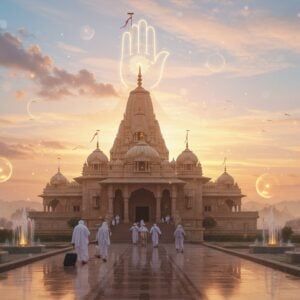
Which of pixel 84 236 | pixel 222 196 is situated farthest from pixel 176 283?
pixel 222 196

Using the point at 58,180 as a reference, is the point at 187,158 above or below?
above

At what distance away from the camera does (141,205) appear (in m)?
74.2

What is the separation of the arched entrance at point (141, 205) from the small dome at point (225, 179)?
19.2m

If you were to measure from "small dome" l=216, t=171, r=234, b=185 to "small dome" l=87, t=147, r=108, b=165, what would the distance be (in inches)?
707

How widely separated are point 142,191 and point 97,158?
26.7 ft

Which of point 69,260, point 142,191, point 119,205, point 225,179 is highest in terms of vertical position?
point 225,179

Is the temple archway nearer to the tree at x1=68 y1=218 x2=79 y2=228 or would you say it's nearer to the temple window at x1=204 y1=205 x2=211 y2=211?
the tree at x1=68 y1=218 x2=79 y2=228

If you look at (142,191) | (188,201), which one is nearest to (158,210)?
(142,191)

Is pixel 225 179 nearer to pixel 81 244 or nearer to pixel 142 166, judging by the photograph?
pixel 142 166

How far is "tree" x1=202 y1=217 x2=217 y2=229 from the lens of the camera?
7794 cm

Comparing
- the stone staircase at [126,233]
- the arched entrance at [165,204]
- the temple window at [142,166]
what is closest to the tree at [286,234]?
the stone staircase at [126,233]

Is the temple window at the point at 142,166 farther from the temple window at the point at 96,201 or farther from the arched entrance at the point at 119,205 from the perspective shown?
the temple window at the point at 96,201

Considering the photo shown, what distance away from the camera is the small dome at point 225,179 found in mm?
91438

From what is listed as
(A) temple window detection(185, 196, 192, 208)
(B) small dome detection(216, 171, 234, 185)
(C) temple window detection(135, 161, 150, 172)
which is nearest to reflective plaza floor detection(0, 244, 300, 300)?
(C) temple window detection(135, 161, 150, 172)
